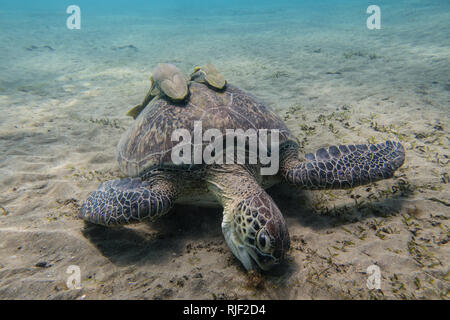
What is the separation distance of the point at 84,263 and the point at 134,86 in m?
8.53

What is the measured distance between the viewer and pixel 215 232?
10.2 feet

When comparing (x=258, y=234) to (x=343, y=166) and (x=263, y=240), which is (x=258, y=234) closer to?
(x=263, y=240)

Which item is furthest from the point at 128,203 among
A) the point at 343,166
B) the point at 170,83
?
the point at 343,166

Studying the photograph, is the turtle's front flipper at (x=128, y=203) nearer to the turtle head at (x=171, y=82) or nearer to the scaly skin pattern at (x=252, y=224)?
the scaly skin pattern at (x=252, y=224)

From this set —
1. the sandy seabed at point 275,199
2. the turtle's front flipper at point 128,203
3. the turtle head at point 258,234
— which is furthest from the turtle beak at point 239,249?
the turtle's front flipper at point 128,203

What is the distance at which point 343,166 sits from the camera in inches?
126

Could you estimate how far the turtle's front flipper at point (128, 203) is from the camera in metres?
2.78

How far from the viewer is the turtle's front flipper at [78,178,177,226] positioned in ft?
9.11

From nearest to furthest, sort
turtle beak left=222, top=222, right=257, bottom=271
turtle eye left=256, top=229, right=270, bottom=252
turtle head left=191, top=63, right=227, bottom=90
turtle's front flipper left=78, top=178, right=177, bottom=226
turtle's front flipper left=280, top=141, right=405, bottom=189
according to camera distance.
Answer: turtle eye left=256, top=229, right=270, bottom=252, turtle beak left=222, top=222, right=257, bottom=271, turtle's front flipper left=78, top=178, right=177, bottom=226, turtle's front flipper left=280, top=141, right=405, bottom=189, turtle head left=191, top=63, right=227, bottom=90

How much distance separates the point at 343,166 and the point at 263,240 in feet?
5.25

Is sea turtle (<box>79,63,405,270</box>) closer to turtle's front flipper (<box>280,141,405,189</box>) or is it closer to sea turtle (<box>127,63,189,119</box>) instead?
turtle's front flipper (<box>280,141,405,189</box>)

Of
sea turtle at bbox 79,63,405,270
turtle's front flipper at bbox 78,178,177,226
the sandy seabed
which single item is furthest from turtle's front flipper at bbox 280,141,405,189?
turtle's front flipper at bbox 78,178,177,226

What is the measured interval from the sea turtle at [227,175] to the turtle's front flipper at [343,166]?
0.5 inches

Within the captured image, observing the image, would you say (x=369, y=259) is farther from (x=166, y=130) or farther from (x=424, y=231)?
(x=166, y=130)
